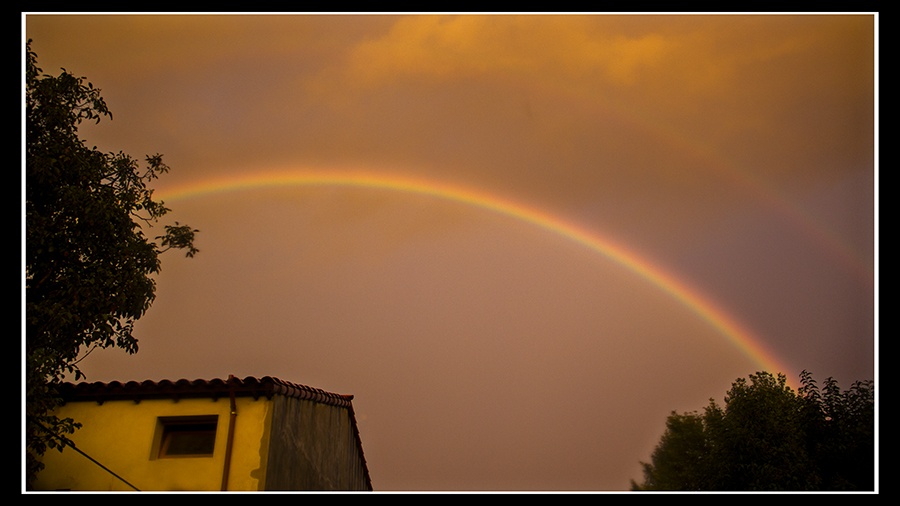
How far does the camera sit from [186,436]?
10.9 metres

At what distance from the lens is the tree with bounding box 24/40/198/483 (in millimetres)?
9688

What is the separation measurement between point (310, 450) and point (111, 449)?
11.8 feet


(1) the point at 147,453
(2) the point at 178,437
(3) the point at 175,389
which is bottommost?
(1) the point at 147,453

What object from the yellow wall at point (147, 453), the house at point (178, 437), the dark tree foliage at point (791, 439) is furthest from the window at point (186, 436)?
the dark tree foliage at point (791, 439)

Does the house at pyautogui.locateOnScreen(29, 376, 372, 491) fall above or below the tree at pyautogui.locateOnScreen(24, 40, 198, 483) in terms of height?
below

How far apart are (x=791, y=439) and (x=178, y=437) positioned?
20226 mm

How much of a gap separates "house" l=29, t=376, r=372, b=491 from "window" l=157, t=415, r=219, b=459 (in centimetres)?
2

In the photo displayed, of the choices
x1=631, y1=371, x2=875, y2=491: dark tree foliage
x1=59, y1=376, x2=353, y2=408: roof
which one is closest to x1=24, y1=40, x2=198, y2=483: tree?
x1=59, y1=376, x2=353, y2=408: roof

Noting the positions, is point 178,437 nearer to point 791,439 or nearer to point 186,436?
point 186,436

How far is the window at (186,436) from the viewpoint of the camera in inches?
422

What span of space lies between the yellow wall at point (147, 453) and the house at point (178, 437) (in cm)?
2

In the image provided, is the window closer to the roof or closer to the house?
the house

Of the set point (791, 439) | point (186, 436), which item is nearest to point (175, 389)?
point (186, 436)
